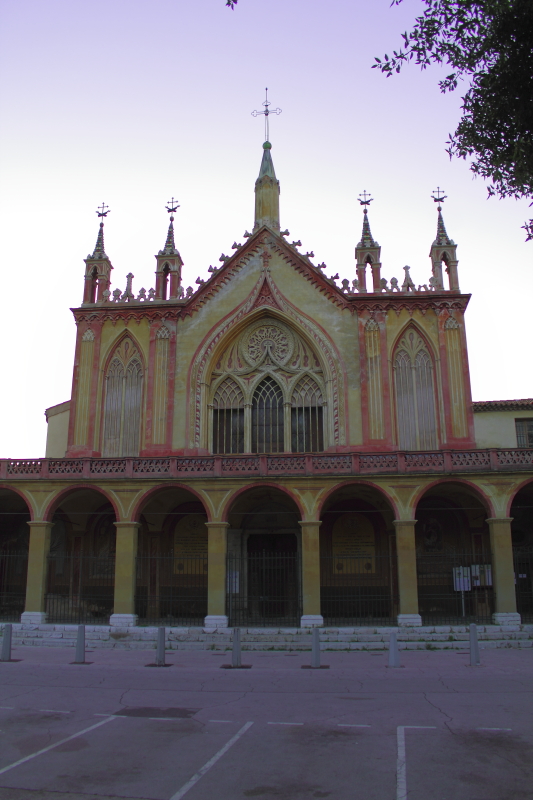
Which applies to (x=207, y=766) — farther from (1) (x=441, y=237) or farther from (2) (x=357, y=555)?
(1) (x=441, y=237)

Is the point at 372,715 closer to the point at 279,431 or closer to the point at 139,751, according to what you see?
the point at 139,751

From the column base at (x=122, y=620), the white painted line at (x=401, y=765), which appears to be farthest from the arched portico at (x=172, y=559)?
the white painted line at (x=401, y=765)

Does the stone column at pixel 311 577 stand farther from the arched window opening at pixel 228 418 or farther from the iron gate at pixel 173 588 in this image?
the arched window opening at pixel 228 418

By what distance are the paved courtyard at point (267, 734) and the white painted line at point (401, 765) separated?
0.02 meters

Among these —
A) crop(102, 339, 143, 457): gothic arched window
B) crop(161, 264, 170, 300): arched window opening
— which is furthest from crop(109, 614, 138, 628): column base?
crop(161, 264, 170, 300): arched window opening

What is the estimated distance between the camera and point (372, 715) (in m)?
10.2

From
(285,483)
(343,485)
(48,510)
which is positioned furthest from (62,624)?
(343,485)

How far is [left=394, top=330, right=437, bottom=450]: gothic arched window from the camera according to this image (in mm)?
28375

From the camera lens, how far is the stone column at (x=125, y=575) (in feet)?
78.3

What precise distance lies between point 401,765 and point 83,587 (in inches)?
889

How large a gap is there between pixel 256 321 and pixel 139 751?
23.8 metres

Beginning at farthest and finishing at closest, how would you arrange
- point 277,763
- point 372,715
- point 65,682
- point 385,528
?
point 385,528
point 65,682
point 372,715
point 277,763

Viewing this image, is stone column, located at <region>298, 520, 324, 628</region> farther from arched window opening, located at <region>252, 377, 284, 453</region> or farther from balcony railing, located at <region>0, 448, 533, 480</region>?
arched window opening, located at <region>252, 377, 284, 453</region>

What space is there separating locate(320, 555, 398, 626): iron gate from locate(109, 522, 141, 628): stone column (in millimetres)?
7025
